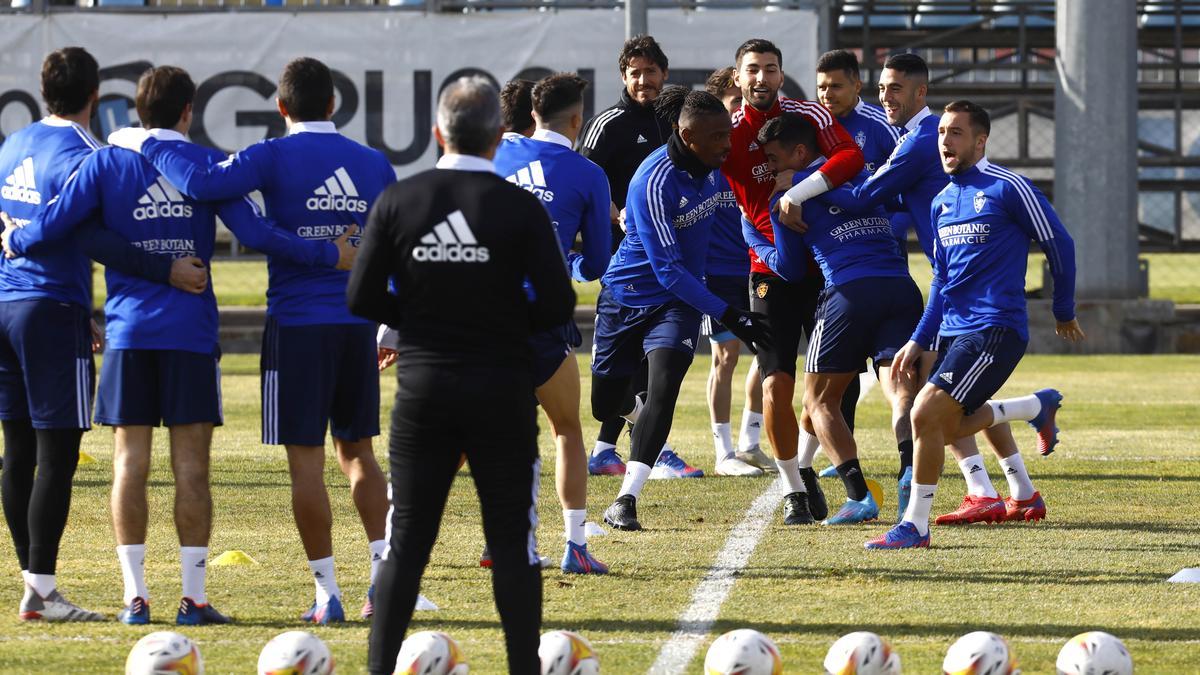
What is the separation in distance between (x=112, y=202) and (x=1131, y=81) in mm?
15624

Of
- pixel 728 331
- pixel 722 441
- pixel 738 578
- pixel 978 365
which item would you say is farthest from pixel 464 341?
pixel 722 441

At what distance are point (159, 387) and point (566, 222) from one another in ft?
6.37

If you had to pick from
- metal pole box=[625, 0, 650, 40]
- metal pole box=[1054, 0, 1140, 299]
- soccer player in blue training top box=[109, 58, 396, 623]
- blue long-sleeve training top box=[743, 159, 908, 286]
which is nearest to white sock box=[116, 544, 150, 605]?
soccer player in blue training top box=[109, 58, 396, 623]

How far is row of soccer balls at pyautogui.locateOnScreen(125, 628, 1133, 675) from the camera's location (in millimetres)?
5340

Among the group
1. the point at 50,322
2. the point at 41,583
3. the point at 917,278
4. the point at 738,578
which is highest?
the point at 50,322

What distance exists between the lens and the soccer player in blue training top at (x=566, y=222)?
7582mm

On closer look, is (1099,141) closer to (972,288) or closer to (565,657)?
(972,288)

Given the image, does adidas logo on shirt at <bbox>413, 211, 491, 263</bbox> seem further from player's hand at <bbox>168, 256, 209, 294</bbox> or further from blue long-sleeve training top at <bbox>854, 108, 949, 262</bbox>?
blue long-sleeve training top at <bbox>854, 108, 949, 262</bbox>

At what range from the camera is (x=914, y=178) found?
8953mm

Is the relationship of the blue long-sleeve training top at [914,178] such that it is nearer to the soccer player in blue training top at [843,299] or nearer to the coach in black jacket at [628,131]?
the soccer player in blue training top at [843,299]

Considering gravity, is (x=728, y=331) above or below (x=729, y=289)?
below

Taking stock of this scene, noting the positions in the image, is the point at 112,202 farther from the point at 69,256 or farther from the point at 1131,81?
the point at 1131,81

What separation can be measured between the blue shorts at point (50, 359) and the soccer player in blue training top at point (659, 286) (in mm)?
2745

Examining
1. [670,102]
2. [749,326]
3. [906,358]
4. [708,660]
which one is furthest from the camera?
[670,102]
